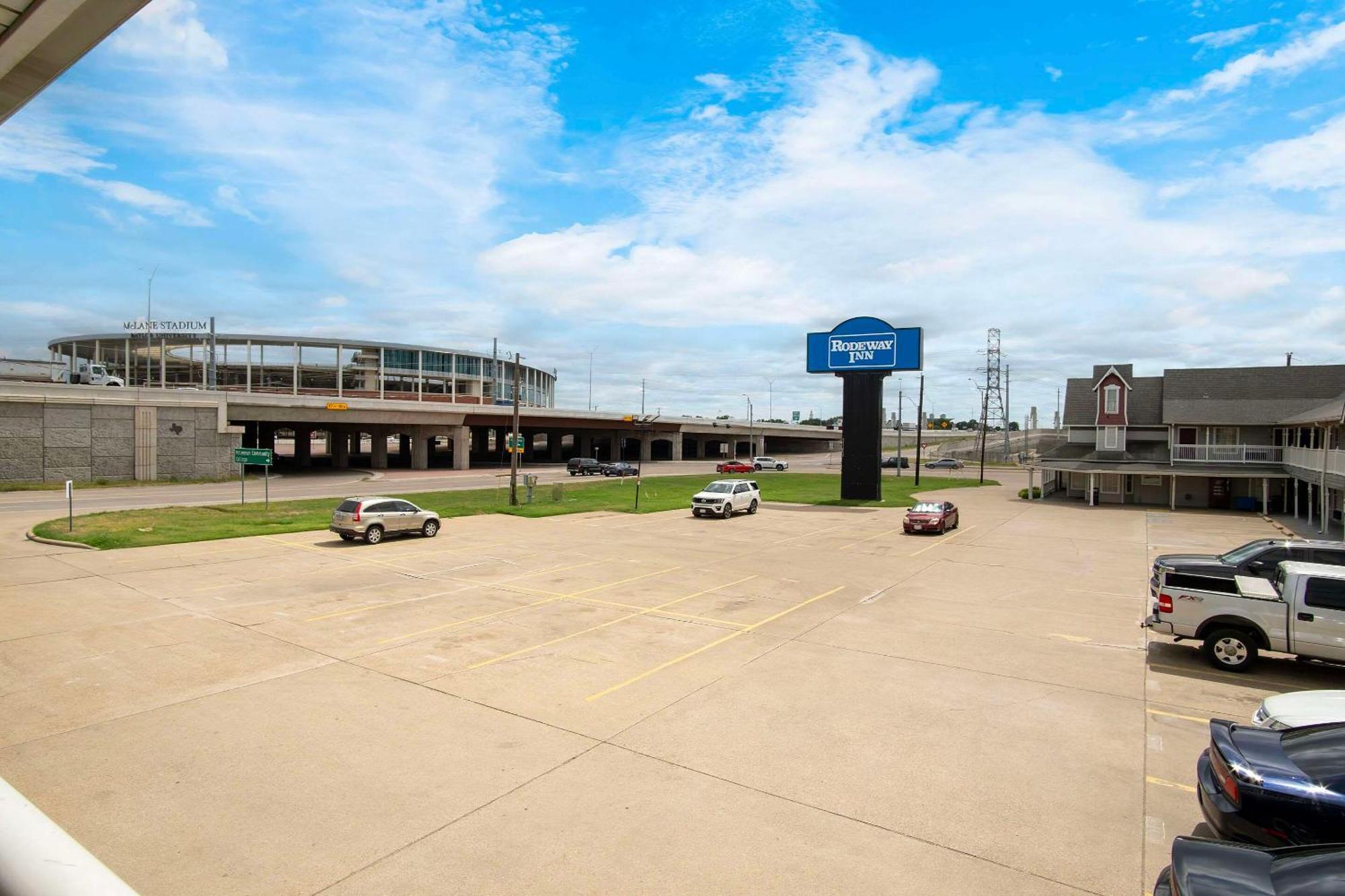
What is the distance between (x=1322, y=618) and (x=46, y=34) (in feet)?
56.9

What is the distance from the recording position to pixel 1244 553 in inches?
617

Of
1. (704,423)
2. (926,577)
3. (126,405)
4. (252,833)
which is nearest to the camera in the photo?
(252,833)

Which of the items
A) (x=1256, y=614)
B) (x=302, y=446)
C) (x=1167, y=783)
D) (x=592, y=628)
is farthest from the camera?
(x=302, y=446)

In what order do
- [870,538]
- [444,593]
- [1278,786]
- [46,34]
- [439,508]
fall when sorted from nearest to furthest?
[1278,786] < [46,34] < [444,593] < [870,538] < [439,508]

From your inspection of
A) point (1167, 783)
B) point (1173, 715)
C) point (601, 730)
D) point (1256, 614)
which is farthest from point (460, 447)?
point (1167, 783)

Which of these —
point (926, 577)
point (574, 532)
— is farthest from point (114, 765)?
point (574, 532)

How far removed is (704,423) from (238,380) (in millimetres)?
71821

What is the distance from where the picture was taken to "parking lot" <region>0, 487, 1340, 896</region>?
6.56m

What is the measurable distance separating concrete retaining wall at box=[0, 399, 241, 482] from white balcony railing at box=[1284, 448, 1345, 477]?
60179mm

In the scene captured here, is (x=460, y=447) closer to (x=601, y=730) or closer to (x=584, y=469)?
(x=584, y=469)

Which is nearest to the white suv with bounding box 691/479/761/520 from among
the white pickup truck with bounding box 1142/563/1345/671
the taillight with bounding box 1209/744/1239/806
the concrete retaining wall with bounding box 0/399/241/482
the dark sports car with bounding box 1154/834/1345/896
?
the white pickup truck with bounding box 1142/563/1345/671

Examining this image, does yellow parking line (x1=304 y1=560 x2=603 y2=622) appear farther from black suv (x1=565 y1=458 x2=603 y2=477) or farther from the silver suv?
black suv (x1=565 y1=458 x2=603 y2=477)

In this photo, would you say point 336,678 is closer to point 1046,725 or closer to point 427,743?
point 427,743

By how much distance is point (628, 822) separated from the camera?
7098 mm
